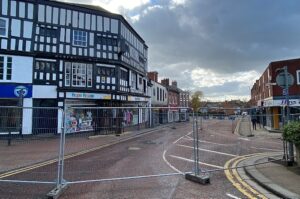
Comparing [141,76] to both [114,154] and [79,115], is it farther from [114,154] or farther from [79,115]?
[79,115]

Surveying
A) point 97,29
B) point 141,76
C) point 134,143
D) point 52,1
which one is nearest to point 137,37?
point 141,76

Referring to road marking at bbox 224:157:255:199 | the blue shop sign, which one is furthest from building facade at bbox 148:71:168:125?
road marking at bbox 224:157:255:199

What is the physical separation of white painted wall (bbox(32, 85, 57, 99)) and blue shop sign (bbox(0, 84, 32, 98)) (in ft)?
1.36

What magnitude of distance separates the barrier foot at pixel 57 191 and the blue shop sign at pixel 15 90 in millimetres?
17963

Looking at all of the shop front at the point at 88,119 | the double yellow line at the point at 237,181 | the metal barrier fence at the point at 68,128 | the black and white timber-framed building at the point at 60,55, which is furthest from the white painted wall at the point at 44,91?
the double yellow line at the point at 237,181

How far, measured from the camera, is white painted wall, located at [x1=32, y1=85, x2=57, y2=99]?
80.8 ft

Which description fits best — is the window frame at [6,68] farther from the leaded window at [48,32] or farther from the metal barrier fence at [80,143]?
the metal barrier fence at [80,143]

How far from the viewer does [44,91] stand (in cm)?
2503

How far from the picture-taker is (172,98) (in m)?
63.8

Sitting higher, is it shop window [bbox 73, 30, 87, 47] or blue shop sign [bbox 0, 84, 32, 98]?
shop window [bbox 73, 30, 87, 47]

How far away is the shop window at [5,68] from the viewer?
23453 millimetres

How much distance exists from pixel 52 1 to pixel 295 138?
23.4 m

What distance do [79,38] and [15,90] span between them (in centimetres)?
747

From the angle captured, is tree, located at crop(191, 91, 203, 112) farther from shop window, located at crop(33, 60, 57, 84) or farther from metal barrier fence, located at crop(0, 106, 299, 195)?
metal barrier fence, located at crop(0, 106, 299, 195)
